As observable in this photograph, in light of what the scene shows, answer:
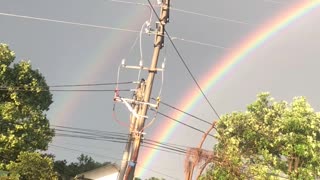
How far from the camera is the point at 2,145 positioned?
4400 cm

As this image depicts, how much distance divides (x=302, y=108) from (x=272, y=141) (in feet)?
14.0

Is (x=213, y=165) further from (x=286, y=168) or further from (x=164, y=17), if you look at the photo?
(x=164, y=17)

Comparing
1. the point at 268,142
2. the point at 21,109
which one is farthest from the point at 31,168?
the point at 268,142

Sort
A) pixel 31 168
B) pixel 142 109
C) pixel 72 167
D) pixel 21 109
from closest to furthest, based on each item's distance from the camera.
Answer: pixel 142 109, pixel 31 168, pixel 21 109, pixel 72 167

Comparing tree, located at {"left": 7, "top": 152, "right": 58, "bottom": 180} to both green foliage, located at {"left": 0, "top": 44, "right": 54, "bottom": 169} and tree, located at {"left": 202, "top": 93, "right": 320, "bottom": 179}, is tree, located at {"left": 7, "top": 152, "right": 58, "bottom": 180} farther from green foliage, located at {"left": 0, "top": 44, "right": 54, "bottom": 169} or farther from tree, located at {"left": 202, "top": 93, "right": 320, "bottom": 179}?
tree, located at {"left": 202, "top": 93, "right": 320, "bottom": 179}

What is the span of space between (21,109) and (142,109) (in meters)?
28.8

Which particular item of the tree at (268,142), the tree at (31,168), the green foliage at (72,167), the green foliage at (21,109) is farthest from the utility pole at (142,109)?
the green foliage at (72,167)

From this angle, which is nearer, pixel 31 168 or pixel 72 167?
pixel 31 168

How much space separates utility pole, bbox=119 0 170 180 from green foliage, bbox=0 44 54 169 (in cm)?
2633

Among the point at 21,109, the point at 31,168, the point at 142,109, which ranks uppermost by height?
the point at 21,109

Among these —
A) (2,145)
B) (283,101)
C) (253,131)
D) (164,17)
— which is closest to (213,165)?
(253,131)

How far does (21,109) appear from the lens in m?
46.4

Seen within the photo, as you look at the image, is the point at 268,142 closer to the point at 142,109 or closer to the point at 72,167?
the point at 142,109

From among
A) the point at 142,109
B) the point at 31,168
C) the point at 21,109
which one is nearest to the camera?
the point at 142,109
